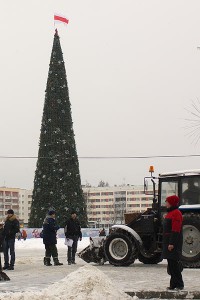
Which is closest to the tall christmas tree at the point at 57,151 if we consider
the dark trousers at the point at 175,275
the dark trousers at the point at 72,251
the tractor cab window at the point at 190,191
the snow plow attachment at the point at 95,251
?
the dark trousers at the point at 72,251

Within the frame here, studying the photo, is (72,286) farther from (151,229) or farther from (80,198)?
(80,198)

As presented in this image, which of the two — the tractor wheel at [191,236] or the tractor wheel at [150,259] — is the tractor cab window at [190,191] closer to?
the tractor wheel at [191,236]

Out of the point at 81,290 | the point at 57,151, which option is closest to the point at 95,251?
the point at 81,290

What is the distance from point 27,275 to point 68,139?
32.1 m

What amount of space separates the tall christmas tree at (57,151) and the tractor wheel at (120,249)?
2871cm

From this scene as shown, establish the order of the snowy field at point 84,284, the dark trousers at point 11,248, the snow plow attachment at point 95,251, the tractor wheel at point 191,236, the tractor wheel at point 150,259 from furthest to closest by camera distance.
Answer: the tractor wheel at point 150,259
the snow plow attachment at point 95,251
the dark trousers at point 11,248
the tractor wheel at point 191,236
the snowy field at point 84,284

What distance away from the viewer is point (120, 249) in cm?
1872

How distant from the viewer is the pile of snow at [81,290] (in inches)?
360

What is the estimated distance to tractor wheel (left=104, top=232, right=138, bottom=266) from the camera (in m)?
18.4

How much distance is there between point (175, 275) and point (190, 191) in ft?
21.6

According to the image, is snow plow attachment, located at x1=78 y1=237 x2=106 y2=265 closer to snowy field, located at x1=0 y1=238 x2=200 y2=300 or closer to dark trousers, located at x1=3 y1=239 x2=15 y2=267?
dark trousers, located at x1=3 y1=239 x2=15 y2=267

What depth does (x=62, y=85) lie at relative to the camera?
4756 centimetres

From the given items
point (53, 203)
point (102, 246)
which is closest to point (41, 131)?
point (53, 203)

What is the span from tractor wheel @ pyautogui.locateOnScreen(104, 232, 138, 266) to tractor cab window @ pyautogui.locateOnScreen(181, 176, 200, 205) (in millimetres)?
1943
